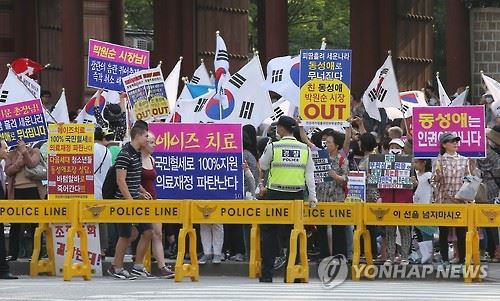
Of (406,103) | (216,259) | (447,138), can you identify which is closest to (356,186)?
(447,138)

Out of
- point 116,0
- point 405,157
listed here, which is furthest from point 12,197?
point 116,0

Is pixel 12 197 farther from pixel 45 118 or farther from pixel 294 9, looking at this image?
pixel 294 9

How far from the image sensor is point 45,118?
78.0 feet

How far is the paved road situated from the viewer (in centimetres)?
1838

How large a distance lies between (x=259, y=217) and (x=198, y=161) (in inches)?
58.2

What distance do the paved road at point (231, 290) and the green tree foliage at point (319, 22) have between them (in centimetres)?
4471

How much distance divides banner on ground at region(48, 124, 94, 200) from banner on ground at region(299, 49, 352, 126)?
Result: 2.70m

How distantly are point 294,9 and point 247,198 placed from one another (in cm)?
4347

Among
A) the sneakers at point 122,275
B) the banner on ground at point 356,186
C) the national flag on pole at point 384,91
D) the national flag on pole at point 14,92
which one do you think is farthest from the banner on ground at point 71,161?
the national flag on pole at point 384,91

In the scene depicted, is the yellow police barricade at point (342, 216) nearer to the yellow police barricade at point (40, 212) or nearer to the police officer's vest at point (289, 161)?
the police officer's vest at point (289, 161)

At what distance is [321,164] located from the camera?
23.0 m

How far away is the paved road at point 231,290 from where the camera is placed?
18375 mm

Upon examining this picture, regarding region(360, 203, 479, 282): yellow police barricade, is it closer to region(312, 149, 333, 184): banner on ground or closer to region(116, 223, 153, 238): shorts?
region(312, 149, 333, 184): banner on ground

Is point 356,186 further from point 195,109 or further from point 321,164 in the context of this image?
point 195,109
